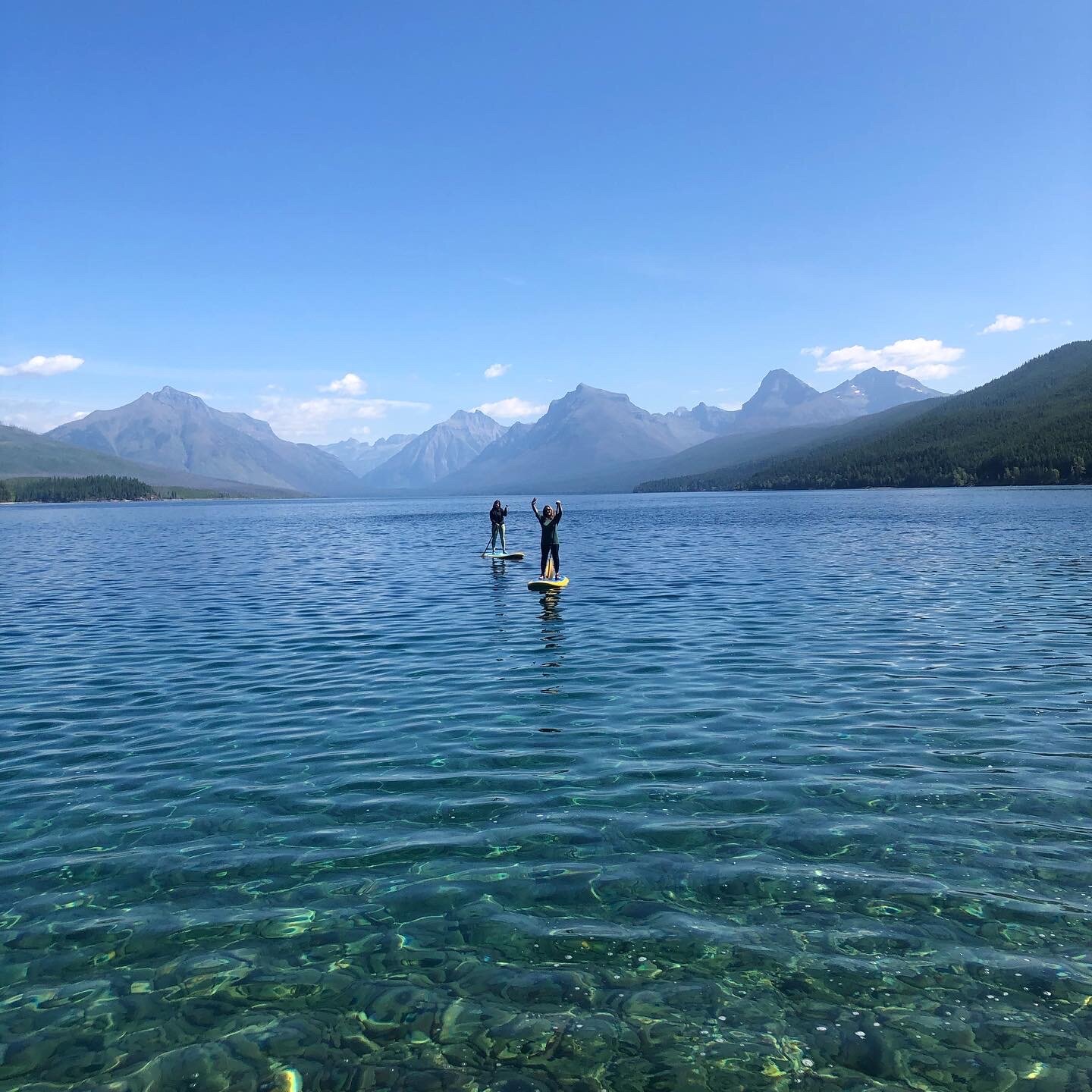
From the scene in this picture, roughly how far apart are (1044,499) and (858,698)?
502 feet

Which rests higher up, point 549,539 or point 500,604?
point 549,539

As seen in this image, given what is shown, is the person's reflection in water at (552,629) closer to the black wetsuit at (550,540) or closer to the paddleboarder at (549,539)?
the paddleboarder at (549,539)

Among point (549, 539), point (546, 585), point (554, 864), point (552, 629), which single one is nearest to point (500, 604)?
point (546, 585)

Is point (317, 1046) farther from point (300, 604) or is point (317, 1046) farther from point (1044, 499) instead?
point (1044, 499)

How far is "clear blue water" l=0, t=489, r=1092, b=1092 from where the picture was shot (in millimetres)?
7102

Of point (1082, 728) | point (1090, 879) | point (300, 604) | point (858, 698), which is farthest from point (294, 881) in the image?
point (300, 604)

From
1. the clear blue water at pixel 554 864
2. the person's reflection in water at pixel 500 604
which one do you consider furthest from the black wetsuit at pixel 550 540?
the clear blue water at pixel 554 864

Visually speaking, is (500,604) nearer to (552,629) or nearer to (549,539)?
(549,539)

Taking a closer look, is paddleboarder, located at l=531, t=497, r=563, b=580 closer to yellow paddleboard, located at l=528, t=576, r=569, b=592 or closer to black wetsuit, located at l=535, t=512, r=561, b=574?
black wetsuit, located at l=535, t=512, r=561, b=574

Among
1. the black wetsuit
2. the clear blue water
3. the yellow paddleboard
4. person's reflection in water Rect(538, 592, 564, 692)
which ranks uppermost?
the black wetsuit

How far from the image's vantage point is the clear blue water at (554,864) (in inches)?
280

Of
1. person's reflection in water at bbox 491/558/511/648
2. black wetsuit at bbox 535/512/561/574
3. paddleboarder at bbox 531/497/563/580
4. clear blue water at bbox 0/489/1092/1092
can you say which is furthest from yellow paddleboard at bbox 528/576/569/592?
clear blue water at bbox 0/489/1092/1092

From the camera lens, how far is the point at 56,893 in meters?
10.1

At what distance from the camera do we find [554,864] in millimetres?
10445
